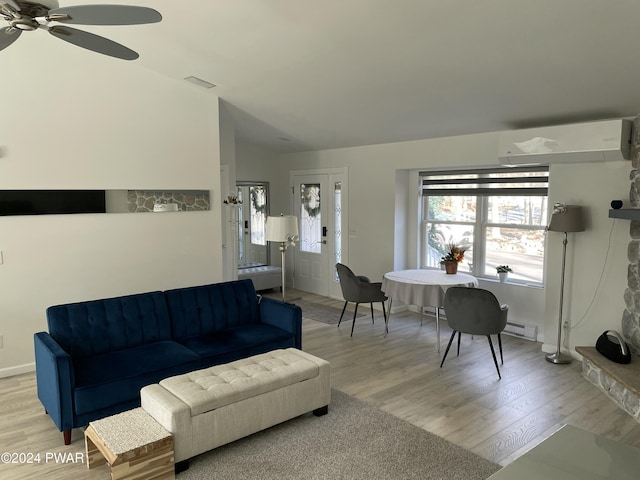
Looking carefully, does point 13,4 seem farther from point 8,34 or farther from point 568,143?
point 568,143

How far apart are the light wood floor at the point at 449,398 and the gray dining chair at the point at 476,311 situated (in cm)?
45

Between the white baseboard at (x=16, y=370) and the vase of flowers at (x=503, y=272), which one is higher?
the vase of flowers at (x=503, y=272)

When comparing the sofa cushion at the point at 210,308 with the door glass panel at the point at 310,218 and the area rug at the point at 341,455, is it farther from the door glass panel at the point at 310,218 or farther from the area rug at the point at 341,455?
the door glass panel at the point at 310,218

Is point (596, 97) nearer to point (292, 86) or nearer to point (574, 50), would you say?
point (574, 50)

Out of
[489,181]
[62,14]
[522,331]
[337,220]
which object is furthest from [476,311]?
[62,14]

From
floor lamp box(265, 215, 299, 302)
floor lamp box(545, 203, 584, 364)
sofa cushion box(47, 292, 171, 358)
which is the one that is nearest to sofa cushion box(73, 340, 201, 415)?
sofa cushion box(47, 292, 171, 358)

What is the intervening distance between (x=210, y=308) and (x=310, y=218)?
12.9ft

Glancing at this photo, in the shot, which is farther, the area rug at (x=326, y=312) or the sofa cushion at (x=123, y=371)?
the area rug at (x=326, y=312)

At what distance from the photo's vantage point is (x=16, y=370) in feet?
15.4

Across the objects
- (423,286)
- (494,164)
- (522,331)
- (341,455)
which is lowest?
(341,455)

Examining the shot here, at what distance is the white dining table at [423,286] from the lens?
523 cm

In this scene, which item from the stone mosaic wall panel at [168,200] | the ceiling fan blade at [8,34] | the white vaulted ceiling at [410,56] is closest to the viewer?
the ceiling fan blade at [8,34]

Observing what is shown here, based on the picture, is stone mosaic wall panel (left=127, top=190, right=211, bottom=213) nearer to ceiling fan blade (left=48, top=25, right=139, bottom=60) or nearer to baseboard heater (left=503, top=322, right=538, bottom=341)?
ceiling fan blade (left=48, top=25, right=139, bottom=60)

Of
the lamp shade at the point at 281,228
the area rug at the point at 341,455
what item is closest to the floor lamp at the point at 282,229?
the lamp shade at the point at 281,228
